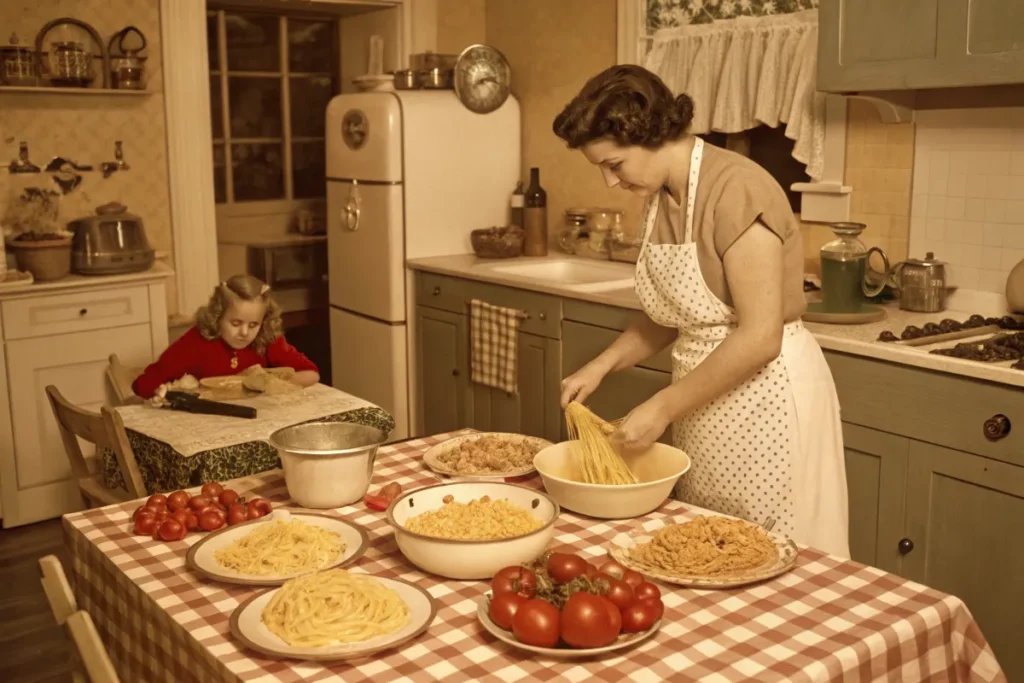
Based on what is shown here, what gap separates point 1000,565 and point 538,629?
5.39ft

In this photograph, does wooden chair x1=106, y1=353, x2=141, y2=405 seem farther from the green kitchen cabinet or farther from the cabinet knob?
the cabinet knob

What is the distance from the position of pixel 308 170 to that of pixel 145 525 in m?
4.22

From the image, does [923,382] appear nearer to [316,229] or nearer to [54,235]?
[54,235]

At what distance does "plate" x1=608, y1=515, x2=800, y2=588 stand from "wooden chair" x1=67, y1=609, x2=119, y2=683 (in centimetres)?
74

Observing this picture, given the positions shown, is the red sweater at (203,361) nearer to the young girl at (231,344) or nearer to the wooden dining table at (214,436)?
the young girl at (231,344)

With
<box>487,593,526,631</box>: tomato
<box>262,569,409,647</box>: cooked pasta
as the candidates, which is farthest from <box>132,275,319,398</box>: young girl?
<box>487,593,526,631</box>: tomato

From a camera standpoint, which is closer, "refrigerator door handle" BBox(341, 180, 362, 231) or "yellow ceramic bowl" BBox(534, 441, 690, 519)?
"yellow ceramic bowl" BBox(534, 441, 690, 519)

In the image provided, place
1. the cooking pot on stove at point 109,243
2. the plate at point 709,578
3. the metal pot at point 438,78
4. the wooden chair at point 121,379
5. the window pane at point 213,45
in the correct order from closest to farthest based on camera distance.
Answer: the plate at point 709,578 → the wooden chair at point 121,379 → the cooking pot on stove at point 109,243 → the metal pot at point 438,78 → the window pane at point 213,45

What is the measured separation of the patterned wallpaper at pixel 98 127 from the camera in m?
4.13

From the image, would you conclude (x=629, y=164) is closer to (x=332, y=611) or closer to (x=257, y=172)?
(x=332, y=611)

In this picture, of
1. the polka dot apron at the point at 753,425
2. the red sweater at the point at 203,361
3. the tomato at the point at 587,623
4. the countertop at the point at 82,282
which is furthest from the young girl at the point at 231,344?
the tomato at the point at 587,623

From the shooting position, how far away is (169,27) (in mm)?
4387

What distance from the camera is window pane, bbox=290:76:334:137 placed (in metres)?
5.64

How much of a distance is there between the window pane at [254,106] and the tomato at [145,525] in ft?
13.2
